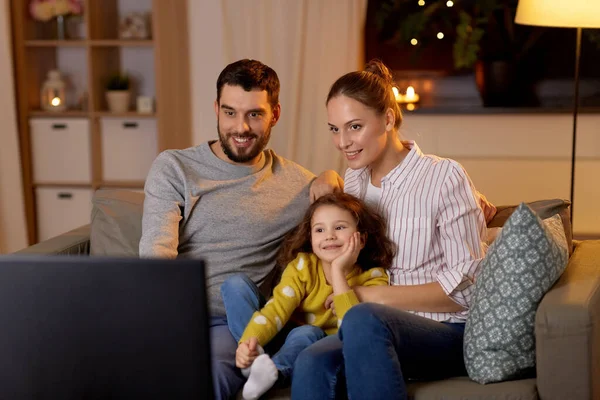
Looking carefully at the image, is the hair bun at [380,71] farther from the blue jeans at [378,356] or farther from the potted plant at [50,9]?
the potted plant at [50,9]

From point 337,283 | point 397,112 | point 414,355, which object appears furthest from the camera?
point 397,112

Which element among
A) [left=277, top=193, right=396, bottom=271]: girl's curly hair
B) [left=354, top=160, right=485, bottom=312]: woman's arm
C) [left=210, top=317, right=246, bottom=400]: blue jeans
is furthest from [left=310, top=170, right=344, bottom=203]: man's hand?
[left=210, top=317, right=246, bottom=400]: blue jeans

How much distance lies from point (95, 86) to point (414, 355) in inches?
110

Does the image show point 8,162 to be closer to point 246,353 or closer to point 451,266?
point 246,353

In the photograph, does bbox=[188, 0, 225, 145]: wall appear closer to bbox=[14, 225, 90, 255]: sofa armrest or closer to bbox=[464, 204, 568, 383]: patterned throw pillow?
bbox=[14, 225, 90, 255]: sofa armrest

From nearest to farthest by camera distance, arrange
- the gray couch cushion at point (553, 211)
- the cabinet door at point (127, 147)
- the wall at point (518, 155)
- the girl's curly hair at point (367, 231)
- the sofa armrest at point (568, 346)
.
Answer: the sofa armrest at point (568, 346) → the girl's curly hair at point (367, 231) → the gray couch cushion at point (553, 211) → the wall at point (518, 155) → the cabinet door at point (127, 147)

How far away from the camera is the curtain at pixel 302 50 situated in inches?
164

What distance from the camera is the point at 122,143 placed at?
433cm

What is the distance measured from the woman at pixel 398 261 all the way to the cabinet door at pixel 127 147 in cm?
214

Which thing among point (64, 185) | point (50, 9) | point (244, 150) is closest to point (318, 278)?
point (244, 150)

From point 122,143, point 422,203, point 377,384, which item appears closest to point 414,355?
point 377,384

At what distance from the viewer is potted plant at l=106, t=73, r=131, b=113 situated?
14.1 ft

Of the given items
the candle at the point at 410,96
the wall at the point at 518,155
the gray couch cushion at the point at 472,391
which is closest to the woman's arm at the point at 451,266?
the gray couch cushion at the point at 472,391

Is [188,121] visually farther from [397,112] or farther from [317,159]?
[397,112]
